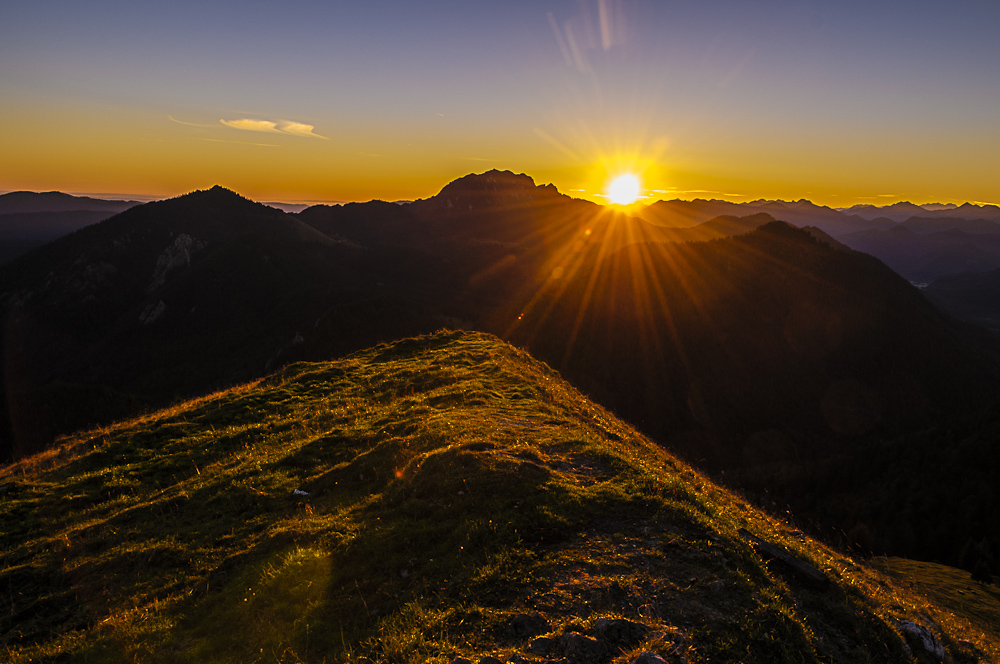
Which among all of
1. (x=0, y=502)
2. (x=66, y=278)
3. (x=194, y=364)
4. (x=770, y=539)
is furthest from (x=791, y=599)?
(x=66, y=278)

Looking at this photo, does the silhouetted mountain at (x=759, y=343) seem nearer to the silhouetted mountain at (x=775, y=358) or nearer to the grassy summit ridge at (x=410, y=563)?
Result: the silhouetted mountain at (x=775, y=358)

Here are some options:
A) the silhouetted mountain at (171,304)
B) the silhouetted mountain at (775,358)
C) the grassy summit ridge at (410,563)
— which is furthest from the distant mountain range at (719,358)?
the grassy summit ridge at (410,563)

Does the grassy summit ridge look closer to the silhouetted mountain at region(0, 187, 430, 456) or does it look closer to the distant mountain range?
the distant mountain range

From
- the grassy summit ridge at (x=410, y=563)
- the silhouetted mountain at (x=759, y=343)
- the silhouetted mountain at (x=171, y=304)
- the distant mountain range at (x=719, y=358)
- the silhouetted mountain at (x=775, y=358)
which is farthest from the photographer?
the silhouetted mountain at (x=171, y=304)

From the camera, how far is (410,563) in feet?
25.2

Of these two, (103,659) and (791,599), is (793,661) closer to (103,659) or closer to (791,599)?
(791,599)

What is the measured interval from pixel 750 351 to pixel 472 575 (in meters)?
92.7

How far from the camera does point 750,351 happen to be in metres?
84.2

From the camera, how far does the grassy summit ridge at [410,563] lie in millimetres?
6070

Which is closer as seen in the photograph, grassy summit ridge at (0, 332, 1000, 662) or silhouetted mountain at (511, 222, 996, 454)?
grassy summit ridge at (0, 332, 1000, 662)

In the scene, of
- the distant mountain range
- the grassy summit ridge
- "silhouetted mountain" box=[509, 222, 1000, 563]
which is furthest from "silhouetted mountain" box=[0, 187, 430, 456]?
the grassy summit ridge

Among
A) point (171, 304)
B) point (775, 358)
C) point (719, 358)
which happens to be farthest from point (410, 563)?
point (171, 304)

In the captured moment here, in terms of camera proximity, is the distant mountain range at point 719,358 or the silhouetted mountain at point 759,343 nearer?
the distant mountain range at point 719,358

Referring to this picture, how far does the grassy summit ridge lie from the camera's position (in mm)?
6070
